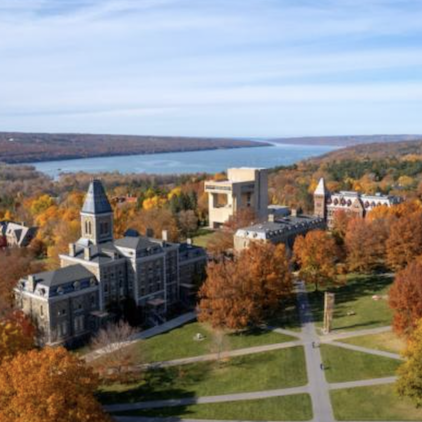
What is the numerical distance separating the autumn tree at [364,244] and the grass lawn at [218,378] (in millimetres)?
26612

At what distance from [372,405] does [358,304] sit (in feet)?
73.8

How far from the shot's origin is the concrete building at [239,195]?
106512 mm

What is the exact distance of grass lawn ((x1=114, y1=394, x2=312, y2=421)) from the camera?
36438 mm

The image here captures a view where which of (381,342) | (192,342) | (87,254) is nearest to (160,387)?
(192,342)

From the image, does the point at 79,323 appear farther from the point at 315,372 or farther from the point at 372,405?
the point at 372,405

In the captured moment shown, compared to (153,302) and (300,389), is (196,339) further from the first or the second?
(300,389)

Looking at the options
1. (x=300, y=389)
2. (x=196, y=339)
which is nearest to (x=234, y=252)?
(x=196, y=339)

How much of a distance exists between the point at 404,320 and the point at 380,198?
5746 cm

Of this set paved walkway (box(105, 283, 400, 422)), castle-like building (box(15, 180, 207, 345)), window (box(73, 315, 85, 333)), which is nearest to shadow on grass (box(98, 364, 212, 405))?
paved walkway (box(105, 283, 400, 422))

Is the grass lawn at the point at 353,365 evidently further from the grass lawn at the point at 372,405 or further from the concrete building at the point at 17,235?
the concrete building at the point at 17,235

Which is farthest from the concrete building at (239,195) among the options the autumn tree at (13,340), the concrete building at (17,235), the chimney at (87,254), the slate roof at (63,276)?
the autumn tree at (13,340)

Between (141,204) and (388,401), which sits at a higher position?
(141,204)

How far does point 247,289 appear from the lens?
52781 mm

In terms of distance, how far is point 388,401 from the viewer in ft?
124
